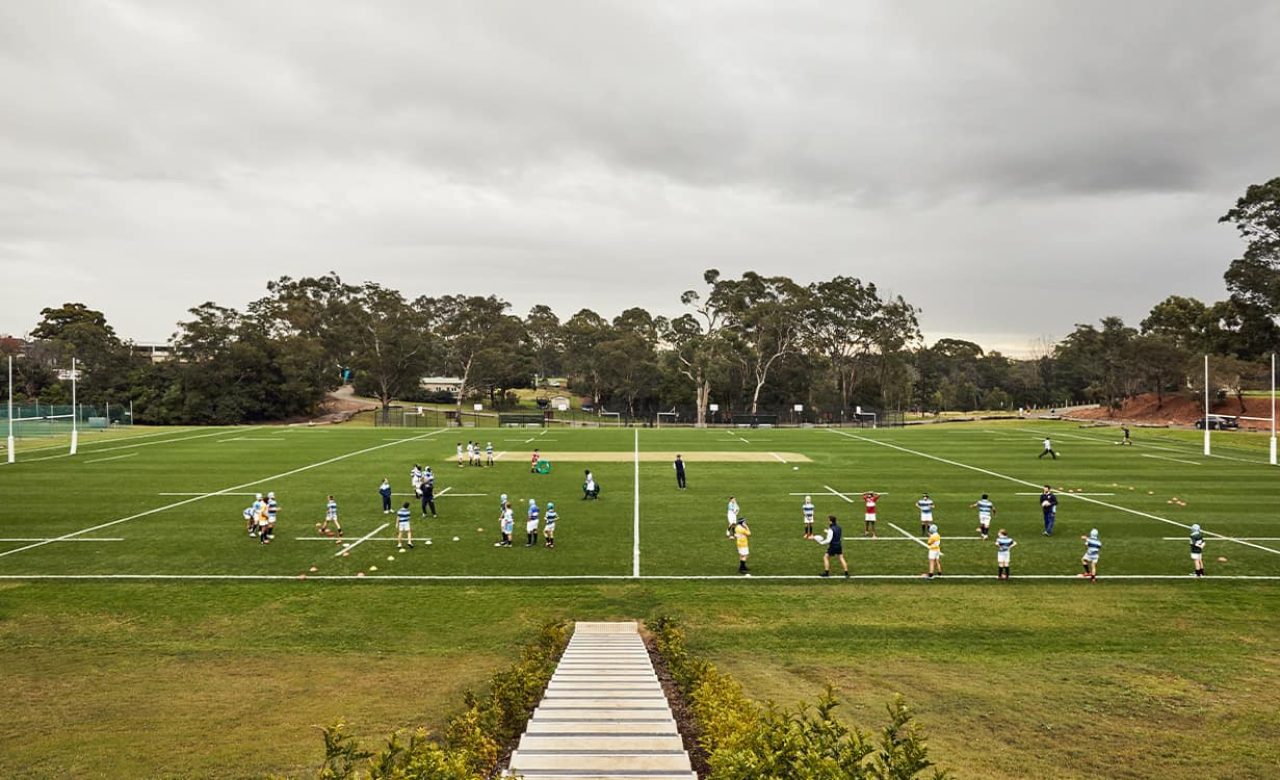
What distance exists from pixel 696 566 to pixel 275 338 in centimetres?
9537

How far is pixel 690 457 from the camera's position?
1998 inches

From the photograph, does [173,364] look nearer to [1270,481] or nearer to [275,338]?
[275,338]

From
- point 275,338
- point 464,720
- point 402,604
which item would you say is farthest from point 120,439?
point 464,720

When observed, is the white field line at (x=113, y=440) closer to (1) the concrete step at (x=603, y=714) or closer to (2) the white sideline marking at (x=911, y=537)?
(2) the white sideline marking at (x=911, y=537)

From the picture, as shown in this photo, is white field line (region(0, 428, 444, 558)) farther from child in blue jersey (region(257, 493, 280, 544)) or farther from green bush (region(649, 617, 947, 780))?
green bush (region(649, 617, 947, 780))

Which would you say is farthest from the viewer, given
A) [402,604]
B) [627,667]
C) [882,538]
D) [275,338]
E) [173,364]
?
[275,338]

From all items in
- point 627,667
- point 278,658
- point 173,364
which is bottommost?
point 278,658

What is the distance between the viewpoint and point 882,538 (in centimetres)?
2661

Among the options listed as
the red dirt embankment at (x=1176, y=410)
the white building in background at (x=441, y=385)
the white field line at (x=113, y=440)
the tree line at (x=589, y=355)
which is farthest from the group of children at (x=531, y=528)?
the white building in background at (x=441, y=385)

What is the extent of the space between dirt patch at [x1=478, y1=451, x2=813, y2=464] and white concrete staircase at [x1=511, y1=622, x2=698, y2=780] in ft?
118

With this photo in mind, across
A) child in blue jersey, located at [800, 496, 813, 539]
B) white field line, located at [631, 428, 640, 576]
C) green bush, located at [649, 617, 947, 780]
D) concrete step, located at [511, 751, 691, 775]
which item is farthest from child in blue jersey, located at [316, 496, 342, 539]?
concrete step, located at [511, 751, 691, 775]

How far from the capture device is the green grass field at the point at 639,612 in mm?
11953

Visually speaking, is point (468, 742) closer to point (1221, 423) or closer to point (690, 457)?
point (690, 457)

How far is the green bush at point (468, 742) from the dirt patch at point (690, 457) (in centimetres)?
3418
